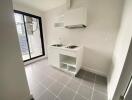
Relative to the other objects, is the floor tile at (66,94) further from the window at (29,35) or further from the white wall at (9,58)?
the window at (29,35)

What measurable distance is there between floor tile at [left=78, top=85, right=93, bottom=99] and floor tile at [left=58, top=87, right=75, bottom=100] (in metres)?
0.20

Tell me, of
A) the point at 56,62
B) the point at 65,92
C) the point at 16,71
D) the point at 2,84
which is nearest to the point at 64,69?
the point at 56,62

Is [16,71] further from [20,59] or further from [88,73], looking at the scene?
A: [88,73]

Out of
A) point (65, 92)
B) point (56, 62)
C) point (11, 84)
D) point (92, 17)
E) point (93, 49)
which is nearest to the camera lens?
point (11, 84)

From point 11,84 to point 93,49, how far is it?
6.96 feet

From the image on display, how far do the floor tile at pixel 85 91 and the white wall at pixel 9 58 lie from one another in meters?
1.21

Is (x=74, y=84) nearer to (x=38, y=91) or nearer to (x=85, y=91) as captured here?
(x=85, y=91)

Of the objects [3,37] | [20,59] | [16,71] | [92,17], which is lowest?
[16,71]

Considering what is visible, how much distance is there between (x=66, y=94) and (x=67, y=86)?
0.22 meters

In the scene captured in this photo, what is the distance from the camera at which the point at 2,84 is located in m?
0.84

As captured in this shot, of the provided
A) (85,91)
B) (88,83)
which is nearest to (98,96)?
(85,91)

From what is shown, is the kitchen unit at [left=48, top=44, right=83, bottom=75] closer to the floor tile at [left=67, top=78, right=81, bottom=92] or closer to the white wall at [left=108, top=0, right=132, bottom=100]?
the floor tile at [left=67, top=78, right=81, bottom=92]

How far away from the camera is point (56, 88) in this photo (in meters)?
1.62

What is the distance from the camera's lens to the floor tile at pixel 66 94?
138 centimetres
